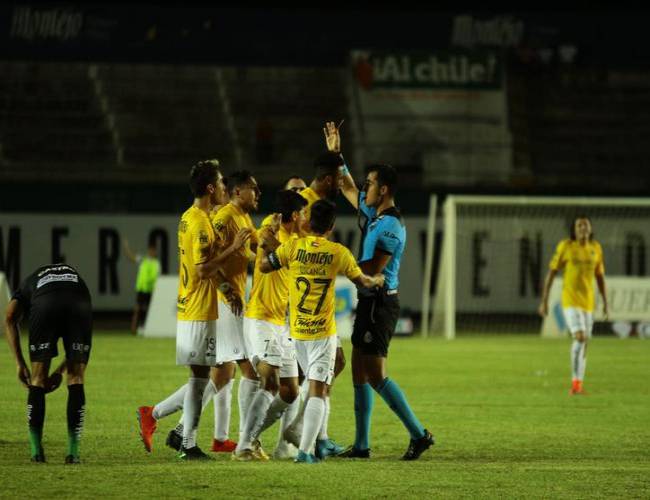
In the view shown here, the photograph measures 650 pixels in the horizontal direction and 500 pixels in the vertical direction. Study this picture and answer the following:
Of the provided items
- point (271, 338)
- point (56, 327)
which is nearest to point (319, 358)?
point (271, 338)

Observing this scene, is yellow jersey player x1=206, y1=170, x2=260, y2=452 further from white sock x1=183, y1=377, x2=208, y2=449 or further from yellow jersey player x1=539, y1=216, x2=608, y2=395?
yellow jersey player x1=539, y1=216, x2=608, y2=395

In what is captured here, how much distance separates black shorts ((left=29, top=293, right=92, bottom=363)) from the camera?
9430 mm

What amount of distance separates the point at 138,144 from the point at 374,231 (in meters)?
24.5

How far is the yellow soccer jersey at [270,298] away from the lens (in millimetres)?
10211

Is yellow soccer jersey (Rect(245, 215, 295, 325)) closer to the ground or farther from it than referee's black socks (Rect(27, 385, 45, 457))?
farther from it

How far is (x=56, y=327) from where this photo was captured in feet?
31.2

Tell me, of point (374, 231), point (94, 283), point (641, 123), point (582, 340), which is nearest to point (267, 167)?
point (94, 283)

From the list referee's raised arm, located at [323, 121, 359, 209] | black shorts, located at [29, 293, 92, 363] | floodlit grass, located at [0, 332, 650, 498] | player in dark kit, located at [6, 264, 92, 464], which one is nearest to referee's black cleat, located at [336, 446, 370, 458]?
floodlit grass, located at [0, 332, 650, 498]

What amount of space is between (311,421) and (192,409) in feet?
3.31

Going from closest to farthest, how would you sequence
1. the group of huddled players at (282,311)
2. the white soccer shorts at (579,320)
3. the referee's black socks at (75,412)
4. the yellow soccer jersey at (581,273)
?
the referee's black socks at (75,412), the group of huddled players at (282,311), the white soccer shorts at (579,320), the yellow soccer jersey at (581,273)

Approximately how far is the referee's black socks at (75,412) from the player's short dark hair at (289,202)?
2.03 m

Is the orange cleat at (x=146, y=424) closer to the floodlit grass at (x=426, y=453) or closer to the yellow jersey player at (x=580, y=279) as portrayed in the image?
the floodlit grass at (x=426, y=453)

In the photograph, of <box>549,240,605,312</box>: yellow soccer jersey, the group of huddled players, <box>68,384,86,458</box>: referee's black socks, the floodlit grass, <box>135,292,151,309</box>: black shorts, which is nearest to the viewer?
the floodlit grass

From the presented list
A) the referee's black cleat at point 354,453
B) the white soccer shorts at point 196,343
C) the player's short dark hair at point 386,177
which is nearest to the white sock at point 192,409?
the white soccer shorts at point 196,343
